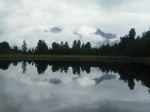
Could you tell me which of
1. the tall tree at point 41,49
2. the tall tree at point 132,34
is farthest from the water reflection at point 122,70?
the tall tree at point 41,49

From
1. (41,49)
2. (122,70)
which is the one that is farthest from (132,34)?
(122,70)

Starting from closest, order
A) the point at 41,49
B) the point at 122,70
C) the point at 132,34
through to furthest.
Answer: the point at 122,70 → the point at 132,34 → the point at 41,49

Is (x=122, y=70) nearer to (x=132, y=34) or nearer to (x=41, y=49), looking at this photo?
(x=132, y=34)

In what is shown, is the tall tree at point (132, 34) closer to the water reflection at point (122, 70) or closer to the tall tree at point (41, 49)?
the tall tree at point (41, 49)

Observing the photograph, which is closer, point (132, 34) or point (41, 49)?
point (132, 34)

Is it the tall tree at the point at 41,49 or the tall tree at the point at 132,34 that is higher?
the tall tree at the point at 132,34

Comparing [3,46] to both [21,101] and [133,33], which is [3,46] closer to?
[133,33]

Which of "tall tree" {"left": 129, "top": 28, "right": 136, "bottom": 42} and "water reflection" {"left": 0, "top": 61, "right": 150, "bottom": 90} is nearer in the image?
"water reflection" {"left": 0, "top": 61, "right": 150, "bottom": 90}

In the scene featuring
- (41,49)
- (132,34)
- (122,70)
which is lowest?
(122,70)

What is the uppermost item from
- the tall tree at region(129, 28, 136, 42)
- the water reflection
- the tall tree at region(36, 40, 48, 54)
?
the tall tree at region(129, 28, 136, 42)

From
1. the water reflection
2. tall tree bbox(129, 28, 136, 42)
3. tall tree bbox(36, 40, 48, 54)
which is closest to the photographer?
the water reflection

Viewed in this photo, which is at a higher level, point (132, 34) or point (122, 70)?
point (132, 34)

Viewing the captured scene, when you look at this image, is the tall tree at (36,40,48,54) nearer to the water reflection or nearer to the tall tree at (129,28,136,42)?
the tall tree at (129,28,136,42)

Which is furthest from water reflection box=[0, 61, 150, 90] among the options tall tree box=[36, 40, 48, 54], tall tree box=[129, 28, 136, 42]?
tall tree box=[36, 40, 48, 54]
